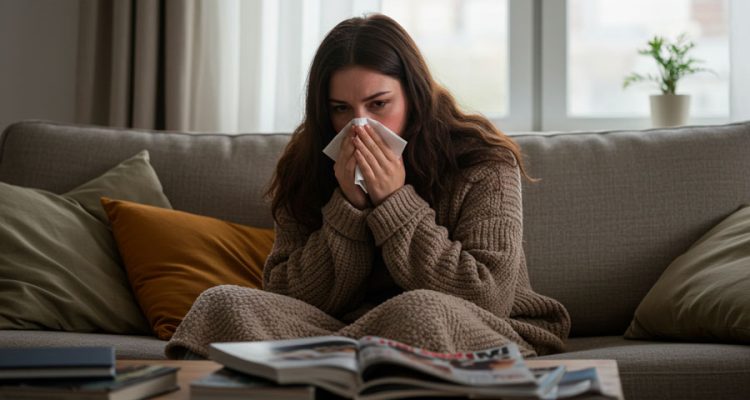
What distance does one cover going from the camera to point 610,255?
2.24 meters

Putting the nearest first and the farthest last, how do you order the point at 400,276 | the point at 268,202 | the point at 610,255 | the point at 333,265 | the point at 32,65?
the point at 400,276, the point at 333,265, the point at 610,255, the point at 268,202, the point at 32,65

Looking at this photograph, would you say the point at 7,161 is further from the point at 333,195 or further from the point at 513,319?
the point at 513,319

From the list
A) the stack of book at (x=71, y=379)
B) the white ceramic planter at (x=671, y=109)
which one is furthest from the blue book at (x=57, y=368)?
the white ceramic planter at (x=671, y=109)

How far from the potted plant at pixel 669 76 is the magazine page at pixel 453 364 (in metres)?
1.88

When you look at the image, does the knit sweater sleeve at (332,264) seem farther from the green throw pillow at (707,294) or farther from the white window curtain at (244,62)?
the white window curtain at (244,62)

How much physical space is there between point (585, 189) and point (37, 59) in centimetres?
215

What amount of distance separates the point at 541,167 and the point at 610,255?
0.90 feet

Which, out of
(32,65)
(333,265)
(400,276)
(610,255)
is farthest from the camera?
(32,65)

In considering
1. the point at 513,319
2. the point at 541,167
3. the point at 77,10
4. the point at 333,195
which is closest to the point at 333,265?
the point at 333,195

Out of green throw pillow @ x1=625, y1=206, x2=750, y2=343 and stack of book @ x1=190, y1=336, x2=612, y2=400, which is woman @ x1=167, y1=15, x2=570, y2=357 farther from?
stack of book @ x1=190, y1=336, x2=612, y2=400

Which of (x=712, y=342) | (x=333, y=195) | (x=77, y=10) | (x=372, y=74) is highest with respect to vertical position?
(x=77, y=10)

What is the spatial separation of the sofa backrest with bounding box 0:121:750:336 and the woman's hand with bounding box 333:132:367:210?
1.56 ft

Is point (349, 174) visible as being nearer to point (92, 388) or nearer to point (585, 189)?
point (585, 189)

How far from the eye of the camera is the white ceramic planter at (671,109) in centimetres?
291
